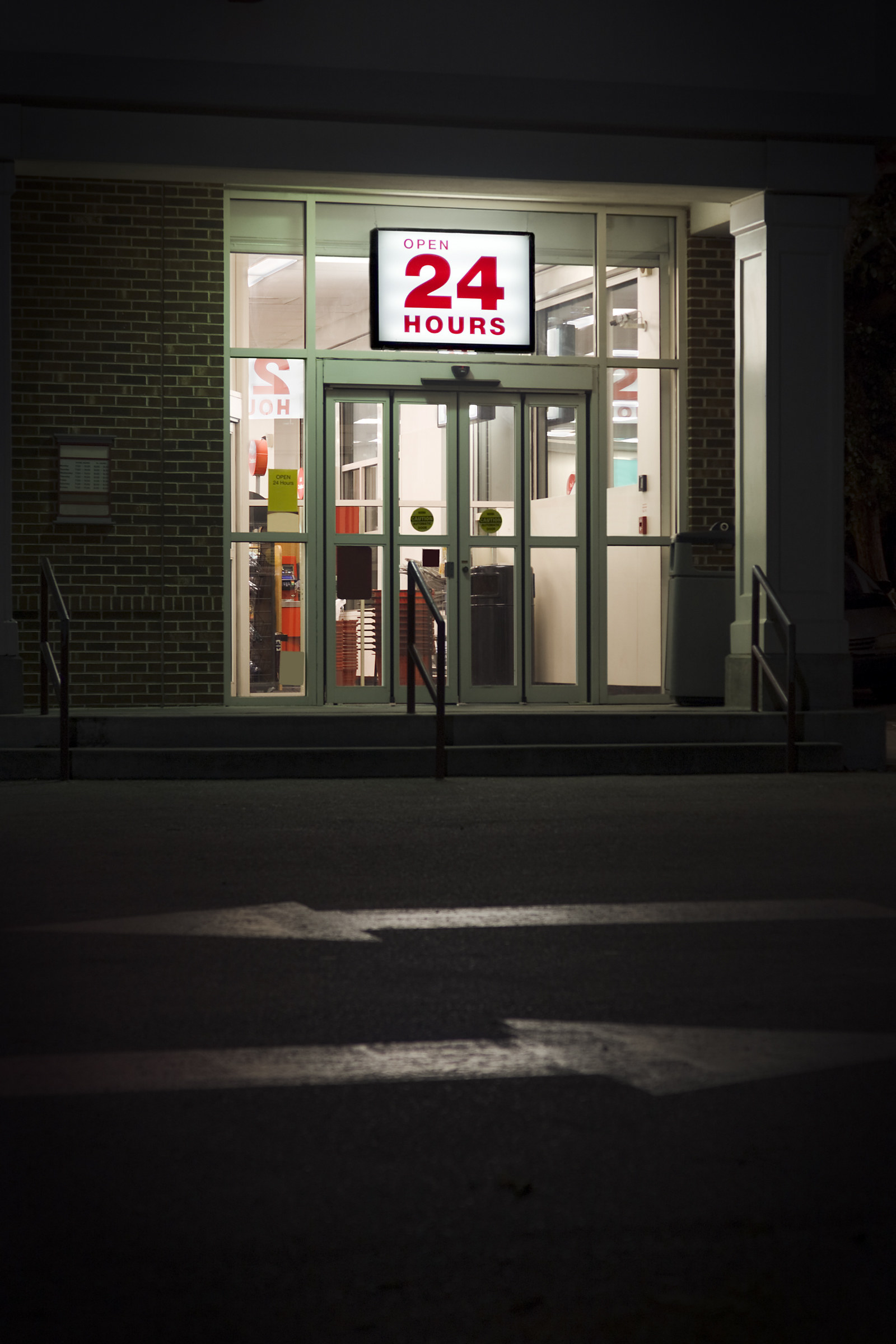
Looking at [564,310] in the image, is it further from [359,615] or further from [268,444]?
[359,615]

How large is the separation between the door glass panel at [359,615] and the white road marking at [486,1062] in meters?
10.3

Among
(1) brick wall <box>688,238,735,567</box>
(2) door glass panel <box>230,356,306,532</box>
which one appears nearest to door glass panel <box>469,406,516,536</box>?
(2) door glass panel <box>230,356,306,532</box>

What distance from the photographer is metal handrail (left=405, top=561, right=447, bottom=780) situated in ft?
38.9

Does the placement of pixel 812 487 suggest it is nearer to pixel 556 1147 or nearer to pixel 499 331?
pixel 499 331

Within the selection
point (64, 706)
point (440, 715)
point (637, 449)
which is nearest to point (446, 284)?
point (637, 449)

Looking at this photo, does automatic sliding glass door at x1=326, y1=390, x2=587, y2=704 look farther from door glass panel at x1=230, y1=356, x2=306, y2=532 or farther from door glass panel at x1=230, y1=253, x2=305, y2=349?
door glass panel at x1=230, y1=253, x2=305, y2=349

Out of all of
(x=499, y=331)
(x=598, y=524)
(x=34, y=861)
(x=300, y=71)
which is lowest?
(x=34, y=861)

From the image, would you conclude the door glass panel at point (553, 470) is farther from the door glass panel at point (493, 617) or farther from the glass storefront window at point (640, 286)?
the glass storefront window at point (640, 286)

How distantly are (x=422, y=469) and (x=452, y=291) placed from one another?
1593 mm

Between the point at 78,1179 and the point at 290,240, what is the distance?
1231cm

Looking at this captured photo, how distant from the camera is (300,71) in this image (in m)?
12.9

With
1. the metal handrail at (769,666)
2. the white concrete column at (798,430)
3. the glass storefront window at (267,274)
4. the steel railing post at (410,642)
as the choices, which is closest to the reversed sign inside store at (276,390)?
the glass storefront window at (267,274)

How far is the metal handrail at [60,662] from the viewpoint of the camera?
11.5 metres

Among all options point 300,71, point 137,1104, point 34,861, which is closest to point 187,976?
point 137,1104
